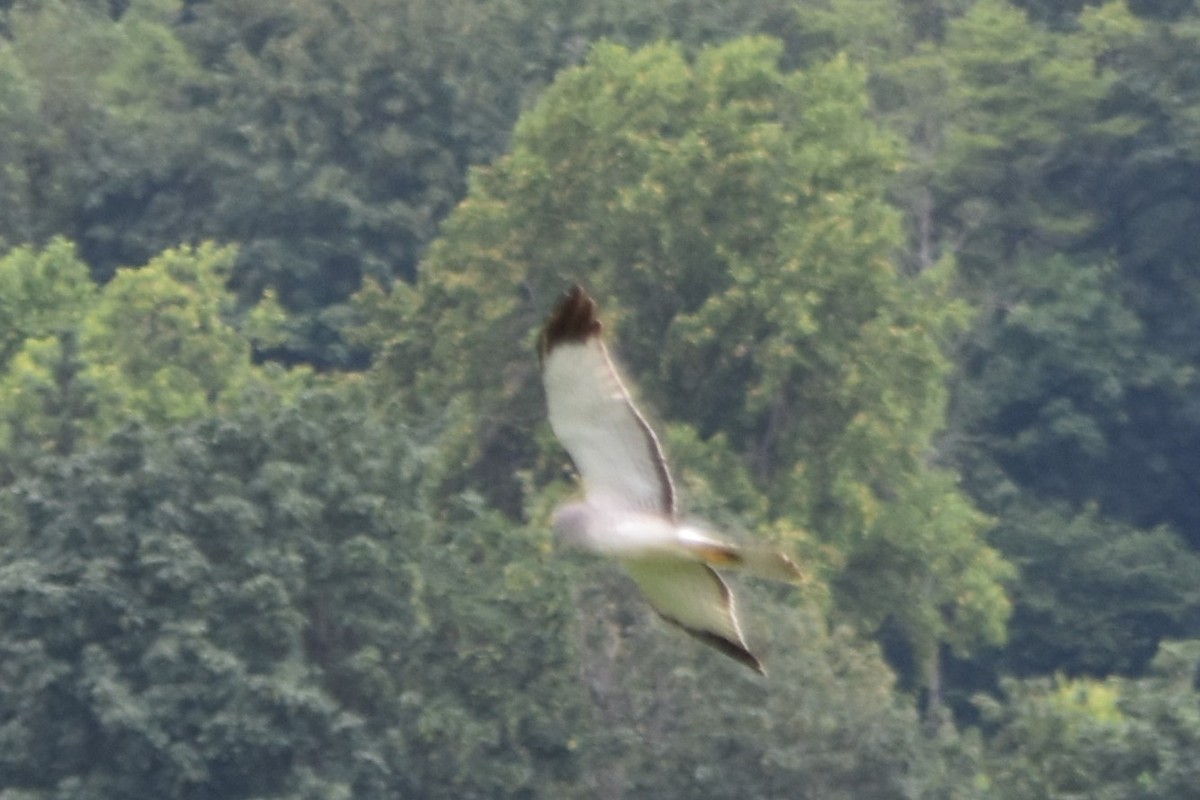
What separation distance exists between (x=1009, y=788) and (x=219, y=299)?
14941 mm

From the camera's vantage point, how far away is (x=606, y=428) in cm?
953

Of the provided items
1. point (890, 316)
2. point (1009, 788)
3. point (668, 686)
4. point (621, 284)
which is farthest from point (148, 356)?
point (1009, 788)

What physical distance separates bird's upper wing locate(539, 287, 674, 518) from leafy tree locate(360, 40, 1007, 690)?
19.2 m

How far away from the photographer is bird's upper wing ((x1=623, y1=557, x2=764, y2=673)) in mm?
9773

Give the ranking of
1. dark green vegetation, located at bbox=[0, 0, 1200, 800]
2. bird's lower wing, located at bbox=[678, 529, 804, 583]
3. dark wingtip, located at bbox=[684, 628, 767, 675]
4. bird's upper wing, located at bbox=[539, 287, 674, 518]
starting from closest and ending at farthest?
bird's lower wing, located at bbox=[678, 529, 804, 583] < bird's upper wing, located at bbox=[539, 287, 674, 518] < dark wingtip, located at bbox=[684, 628, 767, 675] < dark green vegetation, located at bbox=[0, 0, 1200, 800]

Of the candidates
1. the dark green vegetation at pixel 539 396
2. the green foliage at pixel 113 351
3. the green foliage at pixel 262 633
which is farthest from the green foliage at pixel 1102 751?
the green foliage at pixel 113 351

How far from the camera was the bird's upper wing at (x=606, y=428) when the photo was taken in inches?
372

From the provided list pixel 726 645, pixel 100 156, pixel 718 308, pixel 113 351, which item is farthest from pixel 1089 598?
pixel 726 645

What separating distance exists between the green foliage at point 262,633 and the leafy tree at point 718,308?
447 centimetres

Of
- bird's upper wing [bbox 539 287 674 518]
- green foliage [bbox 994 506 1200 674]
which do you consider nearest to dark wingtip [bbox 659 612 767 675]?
bird's upper wing [bbox 539 287 674 518]

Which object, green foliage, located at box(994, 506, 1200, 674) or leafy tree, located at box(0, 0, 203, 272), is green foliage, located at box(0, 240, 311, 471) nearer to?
leafy tree, located at box(0, 0, 203, 272)

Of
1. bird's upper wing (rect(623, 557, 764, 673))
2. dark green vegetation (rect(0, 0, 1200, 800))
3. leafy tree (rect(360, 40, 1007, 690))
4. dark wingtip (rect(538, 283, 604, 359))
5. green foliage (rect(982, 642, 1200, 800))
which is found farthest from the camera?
leafy tree (rect(360, 40, 1007, 690))

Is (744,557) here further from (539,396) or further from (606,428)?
(539,396)

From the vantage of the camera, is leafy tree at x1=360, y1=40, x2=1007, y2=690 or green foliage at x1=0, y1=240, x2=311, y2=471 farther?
green foliage at x1=0, y1=240, x2=311, y2=471
